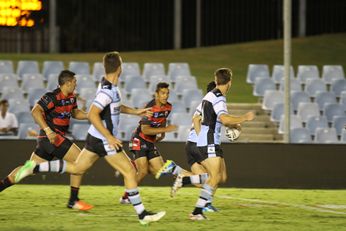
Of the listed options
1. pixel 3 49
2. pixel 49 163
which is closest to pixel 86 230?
pixel 49 163

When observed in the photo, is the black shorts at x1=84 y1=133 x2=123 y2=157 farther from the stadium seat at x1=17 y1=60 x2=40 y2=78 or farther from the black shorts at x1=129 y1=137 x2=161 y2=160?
the stadium seat at x1=17 y1=60 x2=40 y2=78

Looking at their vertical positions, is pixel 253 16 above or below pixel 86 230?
above

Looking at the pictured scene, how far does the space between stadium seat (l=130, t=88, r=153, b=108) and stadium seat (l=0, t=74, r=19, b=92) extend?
291 cm

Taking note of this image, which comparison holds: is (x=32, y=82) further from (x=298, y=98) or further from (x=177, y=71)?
(x=298, y=98)

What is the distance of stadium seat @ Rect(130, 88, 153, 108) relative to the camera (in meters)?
20.6

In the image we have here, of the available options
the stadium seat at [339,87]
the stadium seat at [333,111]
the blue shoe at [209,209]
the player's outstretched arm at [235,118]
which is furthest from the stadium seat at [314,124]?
the player's outstretched arm at [235,118]

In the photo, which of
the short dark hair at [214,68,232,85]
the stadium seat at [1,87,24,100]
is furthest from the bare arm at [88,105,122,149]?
the stadium seat at [1,87,24,100]

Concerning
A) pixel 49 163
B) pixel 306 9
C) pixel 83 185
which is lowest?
pixel 83 185

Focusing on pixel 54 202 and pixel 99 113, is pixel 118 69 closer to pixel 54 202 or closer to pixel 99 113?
pixel 99 113

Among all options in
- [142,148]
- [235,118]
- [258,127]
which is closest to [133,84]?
[258,127]

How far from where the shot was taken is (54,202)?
1294 cm

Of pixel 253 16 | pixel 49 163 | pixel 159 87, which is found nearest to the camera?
pixel 49 163

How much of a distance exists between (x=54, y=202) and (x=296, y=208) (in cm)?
336

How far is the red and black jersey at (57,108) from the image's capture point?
39.0ft
